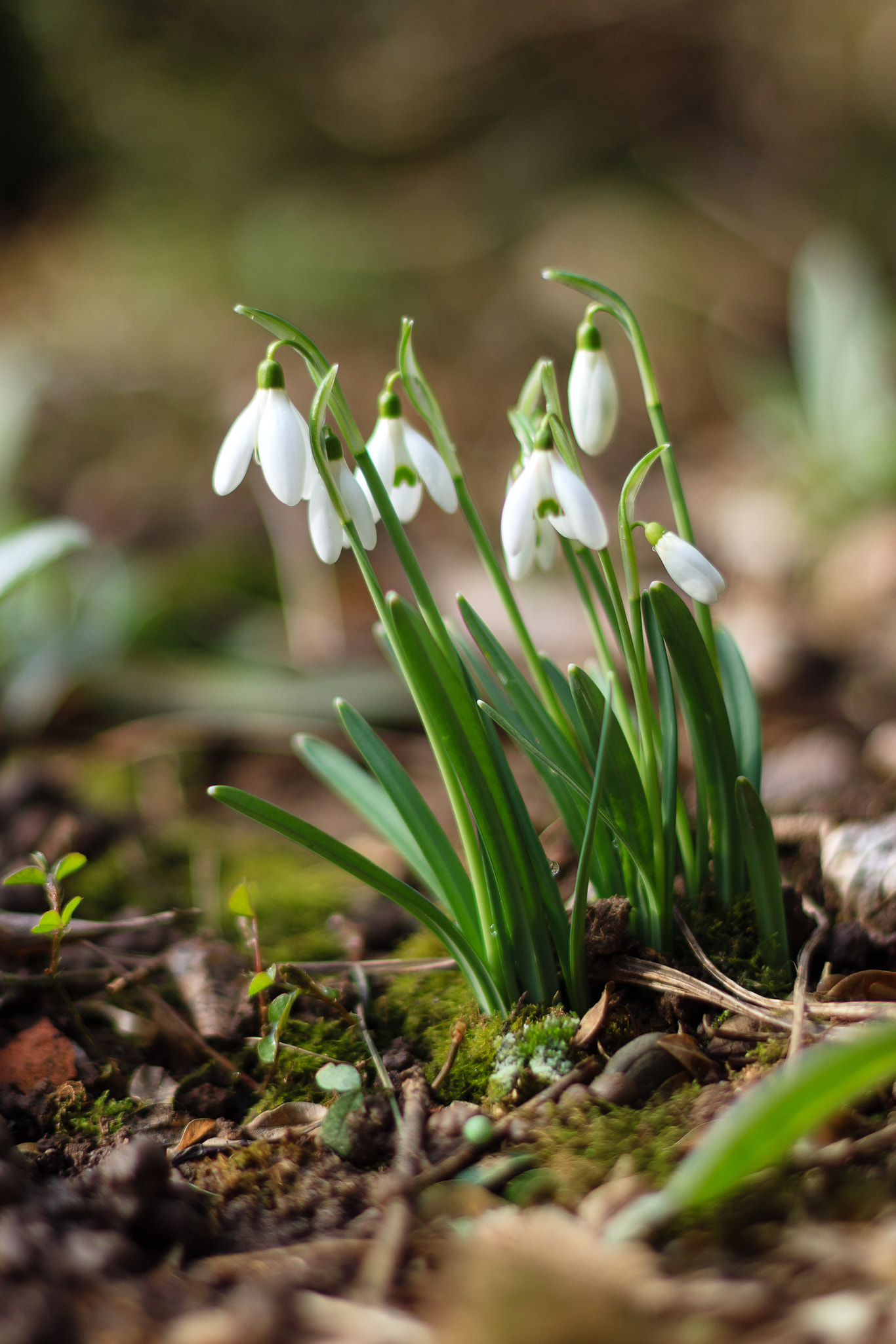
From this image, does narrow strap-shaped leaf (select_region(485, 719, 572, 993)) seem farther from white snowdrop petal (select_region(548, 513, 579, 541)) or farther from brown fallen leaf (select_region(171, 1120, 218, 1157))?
brown fallen leaf (select_region(171, 1120, 218, 1157))

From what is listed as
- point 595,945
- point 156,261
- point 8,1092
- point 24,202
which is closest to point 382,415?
point 595,945

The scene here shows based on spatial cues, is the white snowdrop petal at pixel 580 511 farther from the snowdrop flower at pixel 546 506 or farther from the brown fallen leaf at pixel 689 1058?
the brown fallen leaf at pixel 689 1058

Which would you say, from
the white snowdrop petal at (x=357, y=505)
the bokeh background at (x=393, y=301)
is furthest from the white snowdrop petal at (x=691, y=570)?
the bokeh background at (x=393, y=301)

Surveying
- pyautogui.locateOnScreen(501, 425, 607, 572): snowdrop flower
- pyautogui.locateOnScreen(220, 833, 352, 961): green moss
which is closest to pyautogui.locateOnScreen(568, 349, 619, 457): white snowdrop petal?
pyautogui.locateOnScreen(501, 425, 607, 572): snowdrop flower

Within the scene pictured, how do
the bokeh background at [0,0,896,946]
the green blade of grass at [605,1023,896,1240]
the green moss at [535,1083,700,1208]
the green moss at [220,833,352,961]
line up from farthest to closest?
the bokeh background at [0,0,896,946], the green moss at [220,833,352,961], the green moss at [535,1083,700,1208], the green blade of grass at [605,1023,896,1240]

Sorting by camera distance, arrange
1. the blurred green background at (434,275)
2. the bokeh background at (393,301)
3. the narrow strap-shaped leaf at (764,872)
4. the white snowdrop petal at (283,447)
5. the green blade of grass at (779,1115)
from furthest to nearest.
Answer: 1. the blurred green background at (434,275)
2. the bokeh background at (393,301)
3. the narrow strap-shaped leaf at (764,872)
4. the white snowdrop petal at (283,447)
5. the green blade of grass at (779,1115)

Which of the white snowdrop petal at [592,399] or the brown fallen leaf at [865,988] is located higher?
the white snowdrop petal at [592,399]
